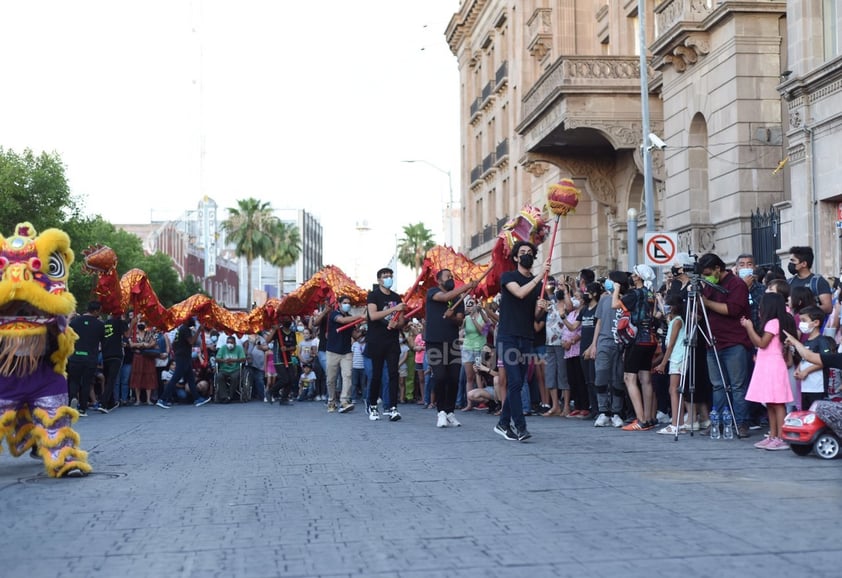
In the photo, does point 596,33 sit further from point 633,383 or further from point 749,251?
point 633,383

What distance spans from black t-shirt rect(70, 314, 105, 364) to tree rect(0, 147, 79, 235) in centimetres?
3649

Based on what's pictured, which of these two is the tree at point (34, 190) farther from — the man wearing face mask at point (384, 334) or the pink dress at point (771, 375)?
the pink dress at point (771, 375)

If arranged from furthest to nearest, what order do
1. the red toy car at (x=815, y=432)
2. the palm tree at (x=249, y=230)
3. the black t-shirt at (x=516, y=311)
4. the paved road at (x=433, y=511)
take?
the palm tree at (x=249, y=230)
the black t-shirt at (x=516, y=311)
the red toy car at (x=815, y=432)
the paved road at (x=433, y=511)

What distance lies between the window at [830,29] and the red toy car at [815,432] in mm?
11232

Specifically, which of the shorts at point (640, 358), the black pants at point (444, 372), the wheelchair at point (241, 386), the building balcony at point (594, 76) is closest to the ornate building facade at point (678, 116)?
the building balcony at point (594, 76)

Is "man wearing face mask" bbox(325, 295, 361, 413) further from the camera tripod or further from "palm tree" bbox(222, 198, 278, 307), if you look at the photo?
"palm tree" bbox(222, 198, 278, 307)

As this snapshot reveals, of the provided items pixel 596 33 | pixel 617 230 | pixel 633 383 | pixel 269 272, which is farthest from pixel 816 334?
pixel 269 272

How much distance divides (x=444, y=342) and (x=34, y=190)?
4475cm

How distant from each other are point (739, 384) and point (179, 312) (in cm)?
1468

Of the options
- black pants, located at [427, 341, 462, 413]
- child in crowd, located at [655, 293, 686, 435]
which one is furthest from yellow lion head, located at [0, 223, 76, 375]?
child in crowd, located at [655, 293, 686, 435]

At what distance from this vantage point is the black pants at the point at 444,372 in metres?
13.3

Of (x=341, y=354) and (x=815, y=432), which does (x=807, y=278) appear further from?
(x=341, y=354)

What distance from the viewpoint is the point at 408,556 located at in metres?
5.29

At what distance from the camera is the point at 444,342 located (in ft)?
44.2
